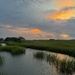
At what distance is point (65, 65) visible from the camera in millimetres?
24781

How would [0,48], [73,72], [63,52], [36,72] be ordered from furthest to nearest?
[0,48], [63,52], [36,72], [73,72]

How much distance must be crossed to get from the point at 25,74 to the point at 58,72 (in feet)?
11.8

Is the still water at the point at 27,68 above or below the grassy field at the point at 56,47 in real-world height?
below

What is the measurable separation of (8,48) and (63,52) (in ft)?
50.6

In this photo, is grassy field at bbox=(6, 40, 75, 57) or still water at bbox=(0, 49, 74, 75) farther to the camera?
grassy field at bbox=(6, 40, 75, 57)

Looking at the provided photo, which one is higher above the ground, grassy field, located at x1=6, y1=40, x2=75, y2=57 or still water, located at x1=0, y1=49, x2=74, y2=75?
grassy field, located at x1=6, y1=40, x2=75, y2=57

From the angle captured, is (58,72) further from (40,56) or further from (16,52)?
(16,52)

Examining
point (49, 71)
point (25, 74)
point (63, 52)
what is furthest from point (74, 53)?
point (25, 74)

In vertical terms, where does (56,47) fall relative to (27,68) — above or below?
above

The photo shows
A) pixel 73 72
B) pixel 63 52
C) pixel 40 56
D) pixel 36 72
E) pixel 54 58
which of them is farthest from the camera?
pixel 63 52

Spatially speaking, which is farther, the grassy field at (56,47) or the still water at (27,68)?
the grassy field at (56,47)

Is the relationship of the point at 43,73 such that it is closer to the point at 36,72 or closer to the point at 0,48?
the point at 36,72

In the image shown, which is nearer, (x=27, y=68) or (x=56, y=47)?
(x=27, y=68)

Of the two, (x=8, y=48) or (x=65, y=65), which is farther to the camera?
(x=8, y=48)
